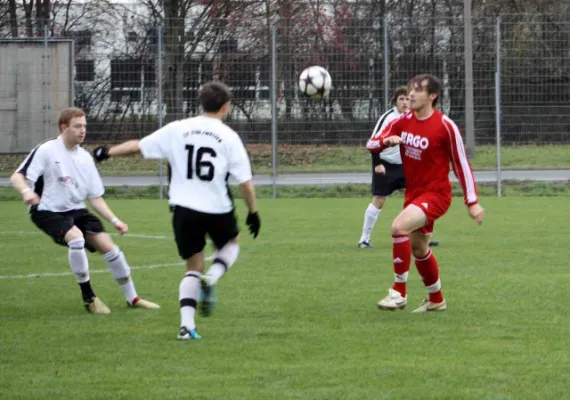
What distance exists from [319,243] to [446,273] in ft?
9.85

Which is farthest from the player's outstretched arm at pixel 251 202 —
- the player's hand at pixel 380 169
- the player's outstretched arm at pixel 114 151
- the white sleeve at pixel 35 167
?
the player's hand at pixel 380 169

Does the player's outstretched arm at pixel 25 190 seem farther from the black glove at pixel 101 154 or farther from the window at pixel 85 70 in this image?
the window at pixel 85 70

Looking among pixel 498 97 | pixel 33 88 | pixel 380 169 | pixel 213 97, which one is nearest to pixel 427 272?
pixel 213 97

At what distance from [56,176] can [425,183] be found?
283cm

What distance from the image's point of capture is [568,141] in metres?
21.4

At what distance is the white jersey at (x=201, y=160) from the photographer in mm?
6660

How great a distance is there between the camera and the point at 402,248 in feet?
26.8

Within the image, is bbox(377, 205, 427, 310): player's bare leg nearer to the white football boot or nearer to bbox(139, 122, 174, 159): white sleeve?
the white football boot

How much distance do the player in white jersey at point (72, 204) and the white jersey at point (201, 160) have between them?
1.58 metres

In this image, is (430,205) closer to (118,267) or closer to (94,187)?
(118,267)

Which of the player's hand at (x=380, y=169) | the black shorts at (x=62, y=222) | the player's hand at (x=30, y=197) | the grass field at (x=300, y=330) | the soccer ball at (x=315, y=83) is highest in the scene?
the soccer ball at (x=315, y=83)

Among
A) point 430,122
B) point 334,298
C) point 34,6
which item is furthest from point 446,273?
point 34,6

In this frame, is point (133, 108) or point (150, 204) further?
point (133, 108)

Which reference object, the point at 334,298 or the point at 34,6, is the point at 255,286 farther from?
the point at 34,6
